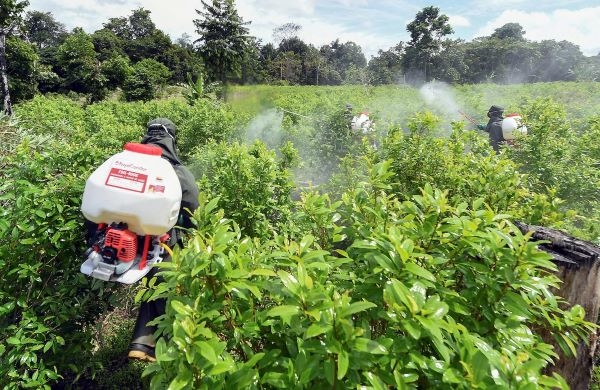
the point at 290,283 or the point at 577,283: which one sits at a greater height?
the point at 290,283

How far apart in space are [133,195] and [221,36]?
107 feet

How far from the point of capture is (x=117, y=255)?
218cm

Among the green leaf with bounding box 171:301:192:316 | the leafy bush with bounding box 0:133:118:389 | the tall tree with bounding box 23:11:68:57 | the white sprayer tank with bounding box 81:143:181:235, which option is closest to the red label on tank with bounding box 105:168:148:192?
the white sprayer tank with bounding box 81:143:181:235

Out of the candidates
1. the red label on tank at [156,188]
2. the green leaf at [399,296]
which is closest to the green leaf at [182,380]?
the green leaf at [399,296]

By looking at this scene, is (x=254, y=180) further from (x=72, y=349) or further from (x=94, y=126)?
(x=94, y=126)

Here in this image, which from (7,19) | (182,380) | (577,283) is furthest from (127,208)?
(7,19)

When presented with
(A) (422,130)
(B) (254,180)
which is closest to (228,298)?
(B) (254,180)

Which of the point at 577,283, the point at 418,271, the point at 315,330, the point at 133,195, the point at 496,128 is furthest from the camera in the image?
the point at 496,128

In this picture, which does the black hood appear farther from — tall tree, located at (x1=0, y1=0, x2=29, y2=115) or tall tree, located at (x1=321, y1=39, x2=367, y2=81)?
tall tree, located at (x1=321, y1=39, x2=367, y2=81)

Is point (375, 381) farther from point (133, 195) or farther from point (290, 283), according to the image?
point (133, 195)

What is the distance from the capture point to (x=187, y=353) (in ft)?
3.37

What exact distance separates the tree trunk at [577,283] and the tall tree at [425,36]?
4271cm

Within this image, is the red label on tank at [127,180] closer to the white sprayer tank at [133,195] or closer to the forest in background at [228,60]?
the white sprayer tank at [133,195]

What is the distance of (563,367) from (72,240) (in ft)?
9.42
